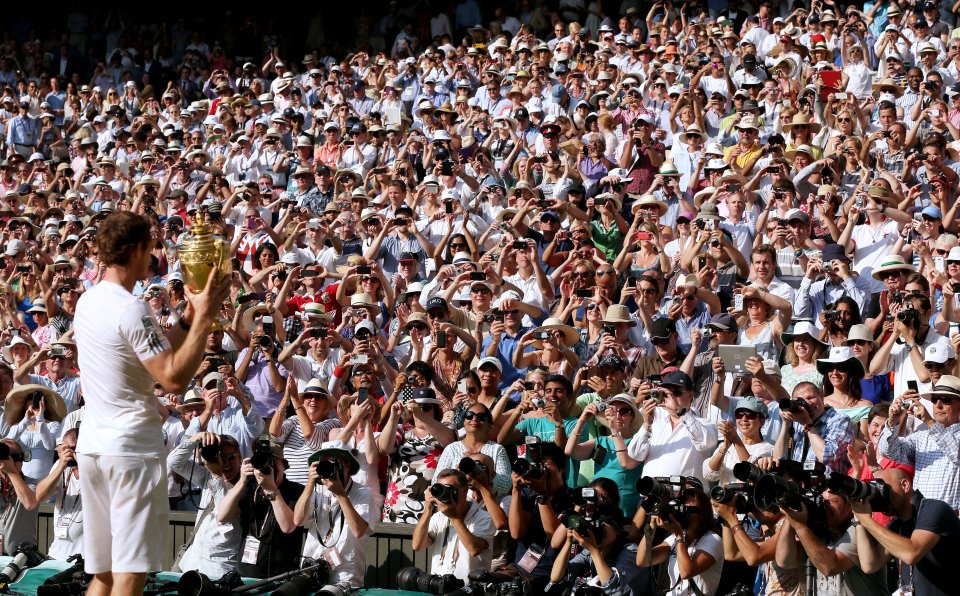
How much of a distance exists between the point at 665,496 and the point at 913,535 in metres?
1.38

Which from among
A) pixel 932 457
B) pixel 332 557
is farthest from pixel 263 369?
pixel 932 457

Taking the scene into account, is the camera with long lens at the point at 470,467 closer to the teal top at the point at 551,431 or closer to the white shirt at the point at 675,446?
the teal top at the point at 551,431

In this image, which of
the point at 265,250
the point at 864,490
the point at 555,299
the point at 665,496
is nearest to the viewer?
the point at 864,490

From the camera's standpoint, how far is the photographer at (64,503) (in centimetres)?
965

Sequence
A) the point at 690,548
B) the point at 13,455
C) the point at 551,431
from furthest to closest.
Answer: the point at 13,455 → the point at 551,431 → the point at 690,548

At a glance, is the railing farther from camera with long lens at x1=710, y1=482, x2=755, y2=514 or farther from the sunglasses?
camera with long lens at x1=710, y1=482, x2=755, y2=514

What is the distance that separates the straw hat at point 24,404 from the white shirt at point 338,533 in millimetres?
2957

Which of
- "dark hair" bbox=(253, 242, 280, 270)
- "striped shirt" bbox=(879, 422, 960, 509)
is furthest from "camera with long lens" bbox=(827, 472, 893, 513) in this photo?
"dark hair" bbox=(253, 242, 280, 270)

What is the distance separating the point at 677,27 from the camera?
65.0 ft

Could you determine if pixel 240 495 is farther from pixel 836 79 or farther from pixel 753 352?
pixel 836 79

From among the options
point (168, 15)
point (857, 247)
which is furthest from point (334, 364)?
point (168, 15)

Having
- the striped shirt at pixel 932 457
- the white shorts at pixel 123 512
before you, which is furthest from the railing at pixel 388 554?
the white shorts at pixel 123 512

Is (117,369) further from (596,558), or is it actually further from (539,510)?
(539,510)

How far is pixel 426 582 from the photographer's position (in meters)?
8.24
